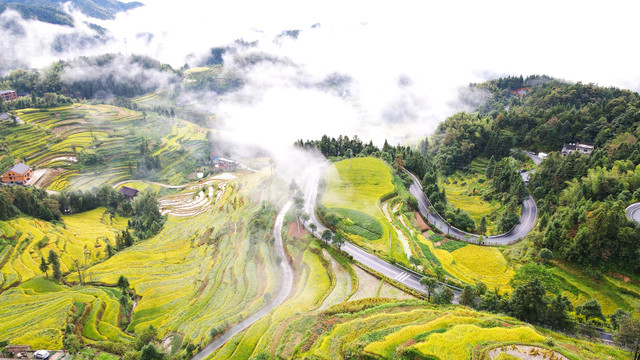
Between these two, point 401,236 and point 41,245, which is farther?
point 41,245

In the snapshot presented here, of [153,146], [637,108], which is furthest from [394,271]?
[153,146]

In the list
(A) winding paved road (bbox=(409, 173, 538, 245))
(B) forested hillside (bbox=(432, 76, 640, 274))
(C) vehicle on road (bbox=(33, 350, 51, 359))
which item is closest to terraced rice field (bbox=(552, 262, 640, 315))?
(B) forested hillside (bbox=(432, 76, 640, 274))

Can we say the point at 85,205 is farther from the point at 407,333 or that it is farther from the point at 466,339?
the point at 466,339

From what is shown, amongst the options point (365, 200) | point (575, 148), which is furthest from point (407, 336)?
point (575, 148)

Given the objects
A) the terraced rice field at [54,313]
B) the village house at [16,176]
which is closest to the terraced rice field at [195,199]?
the village house at [16,176]

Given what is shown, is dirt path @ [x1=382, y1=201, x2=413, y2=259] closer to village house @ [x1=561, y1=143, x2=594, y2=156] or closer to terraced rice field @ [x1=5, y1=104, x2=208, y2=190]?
village house @ [x1=561, y1=143, x2=594, y2=156]

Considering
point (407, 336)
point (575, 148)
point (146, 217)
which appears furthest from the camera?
point (575, 148)
